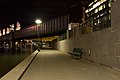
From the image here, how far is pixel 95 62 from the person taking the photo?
16984 millimetres

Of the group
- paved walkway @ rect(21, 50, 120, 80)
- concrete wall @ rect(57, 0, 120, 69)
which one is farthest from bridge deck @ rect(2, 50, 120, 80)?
concrete wall @ rect(57, 0, 120, 69)

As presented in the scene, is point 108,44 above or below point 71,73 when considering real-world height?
above

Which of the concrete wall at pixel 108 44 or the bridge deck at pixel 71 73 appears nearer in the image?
the bridge deck at pixel 71 73

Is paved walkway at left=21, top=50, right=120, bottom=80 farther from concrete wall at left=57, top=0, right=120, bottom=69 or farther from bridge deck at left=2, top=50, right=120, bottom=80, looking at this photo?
concrete wall at left=57, top=0, right=120, bottom=69

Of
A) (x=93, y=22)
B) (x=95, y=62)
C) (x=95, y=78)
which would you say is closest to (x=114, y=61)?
(x=95, y=78)

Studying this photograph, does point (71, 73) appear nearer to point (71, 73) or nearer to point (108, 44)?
point (71, 73)

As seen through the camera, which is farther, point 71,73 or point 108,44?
point 108,44

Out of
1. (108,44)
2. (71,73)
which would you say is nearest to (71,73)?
(71,73)

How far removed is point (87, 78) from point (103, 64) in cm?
483

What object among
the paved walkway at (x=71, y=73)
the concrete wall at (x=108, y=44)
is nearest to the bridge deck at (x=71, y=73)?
the paved walkway at (x=71, y=73)

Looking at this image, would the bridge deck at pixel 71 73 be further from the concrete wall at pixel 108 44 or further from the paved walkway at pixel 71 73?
the concrete wall at pixel 108 44

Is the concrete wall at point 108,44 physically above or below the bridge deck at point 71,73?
above

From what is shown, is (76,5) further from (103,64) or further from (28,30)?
(103,64)

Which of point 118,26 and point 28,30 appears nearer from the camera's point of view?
point 118,26
